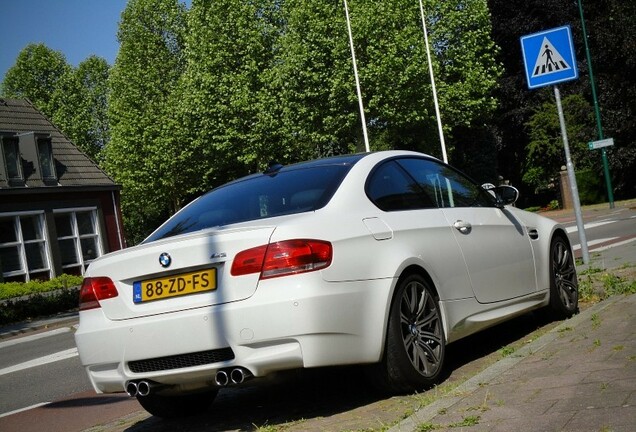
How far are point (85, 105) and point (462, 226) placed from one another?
6428 cm

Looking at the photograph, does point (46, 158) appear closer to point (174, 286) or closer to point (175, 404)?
point (175, 404)

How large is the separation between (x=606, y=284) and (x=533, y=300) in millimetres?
2196

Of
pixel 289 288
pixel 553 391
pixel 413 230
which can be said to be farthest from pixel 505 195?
pixel 289 288

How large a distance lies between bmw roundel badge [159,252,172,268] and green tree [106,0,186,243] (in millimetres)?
44929

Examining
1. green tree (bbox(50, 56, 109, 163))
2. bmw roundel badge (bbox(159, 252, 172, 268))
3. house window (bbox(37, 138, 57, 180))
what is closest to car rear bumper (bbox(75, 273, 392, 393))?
bmw roundel badge (bbox(159, 252, 172, 268))

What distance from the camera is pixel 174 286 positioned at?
5273mm

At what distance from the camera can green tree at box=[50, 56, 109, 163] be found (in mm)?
66000

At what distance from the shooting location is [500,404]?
464 centimetres

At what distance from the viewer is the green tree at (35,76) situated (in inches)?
2589

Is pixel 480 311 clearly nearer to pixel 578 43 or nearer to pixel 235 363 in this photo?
pixel 235 363

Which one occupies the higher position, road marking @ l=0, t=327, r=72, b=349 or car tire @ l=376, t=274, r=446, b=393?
car tire @ l=376, t=274, r=446, b=393

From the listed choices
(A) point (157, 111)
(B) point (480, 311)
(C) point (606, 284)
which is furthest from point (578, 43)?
(B) point (480, 311)

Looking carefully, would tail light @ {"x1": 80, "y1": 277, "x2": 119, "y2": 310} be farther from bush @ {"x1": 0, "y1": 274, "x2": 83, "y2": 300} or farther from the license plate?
bush @ {"x1": 0, "y1": 274, "x2": 83, "y2": 300}

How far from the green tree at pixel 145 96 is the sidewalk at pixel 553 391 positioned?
1767 inches
